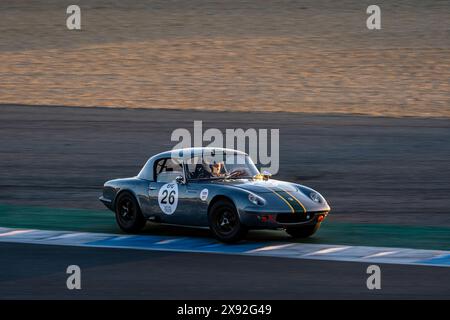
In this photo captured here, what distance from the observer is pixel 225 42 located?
1400 inches

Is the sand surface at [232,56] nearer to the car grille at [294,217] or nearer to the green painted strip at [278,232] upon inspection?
the green painted strip at [278,232]

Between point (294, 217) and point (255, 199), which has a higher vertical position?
point (255, 199)

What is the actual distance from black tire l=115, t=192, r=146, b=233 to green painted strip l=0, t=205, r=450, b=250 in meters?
0.16

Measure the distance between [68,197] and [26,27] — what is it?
75.9 ft

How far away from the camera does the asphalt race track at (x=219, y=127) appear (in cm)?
1020

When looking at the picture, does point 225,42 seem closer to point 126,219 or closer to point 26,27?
point 26,27

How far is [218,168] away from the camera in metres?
13.5

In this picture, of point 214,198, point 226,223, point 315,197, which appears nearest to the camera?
point 226,223

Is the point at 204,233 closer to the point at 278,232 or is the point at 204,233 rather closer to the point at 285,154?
the point at 278,232

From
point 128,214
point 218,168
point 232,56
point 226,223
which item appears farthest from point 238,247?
point 232,56

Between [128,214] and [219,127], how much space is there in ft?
32.5

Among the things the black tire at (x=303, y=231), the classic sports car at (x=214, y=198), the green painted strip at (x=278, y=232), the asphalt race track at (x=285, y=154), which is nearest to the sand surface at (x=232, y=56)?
the asphalt race track at (x=285, y=154)

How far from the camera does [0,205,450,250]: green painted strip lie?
1310 cm

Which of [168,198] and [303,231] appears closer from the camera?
[303,231]
